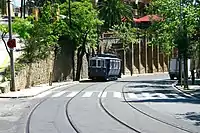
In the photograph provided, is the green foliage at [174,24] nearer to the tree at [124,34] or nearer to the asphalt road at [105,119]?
the asphalt road at [105,119]

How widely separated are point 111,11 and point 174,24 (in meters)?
33.2

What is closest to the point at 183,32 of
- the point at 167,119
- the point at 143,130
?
the point at 167,119

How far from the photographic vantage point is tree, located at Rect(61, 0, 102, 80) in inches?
2350

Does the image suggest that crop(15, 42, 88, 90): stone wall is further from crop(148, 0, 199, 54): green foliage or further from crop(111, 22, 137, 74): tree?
crop(111, 22, 137, 74): tree

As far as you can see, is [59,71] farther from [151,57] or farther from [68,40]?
[151,57]

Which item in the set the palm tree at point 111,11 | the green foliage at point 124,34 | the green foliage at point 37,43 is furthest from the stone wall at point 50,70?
the green foliage at point 124,34

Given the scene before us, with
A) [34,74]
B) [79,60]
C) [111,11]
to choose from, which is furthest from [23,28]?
[111,11]

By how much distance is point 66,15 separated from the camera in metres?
61.5

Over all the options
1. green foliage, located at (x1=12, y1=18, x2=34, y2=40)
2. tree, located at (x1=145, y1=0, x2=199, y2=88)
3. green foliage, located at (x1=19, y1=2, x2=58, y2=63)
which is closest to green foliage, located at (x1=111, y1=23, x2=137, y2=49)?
tree, located at (x1=145, y1=0, x2=199, y2=88)

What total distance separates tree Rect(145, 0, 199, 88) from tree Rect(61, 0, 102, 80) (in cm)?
696

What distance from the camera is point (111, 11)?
82.2 metres

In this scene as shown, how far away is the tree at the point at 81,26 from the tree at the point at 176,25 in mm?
6961

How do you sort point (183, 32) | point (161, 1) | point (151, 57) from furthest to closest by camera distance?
point (151, 57)
point (161, 1)
point (183, 32)

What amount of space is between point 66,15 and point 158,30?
1103 cm
